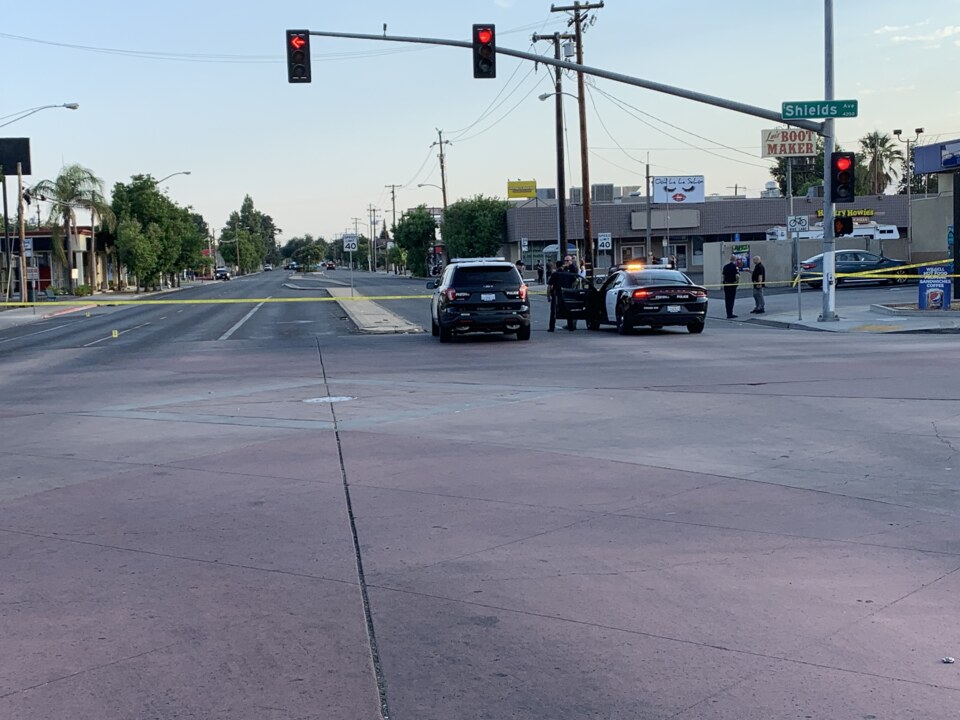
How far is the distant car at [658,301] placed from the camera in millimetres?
26172

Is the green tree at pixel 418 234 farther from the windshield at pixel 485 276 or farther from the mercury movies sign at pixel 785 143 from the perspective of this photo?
the windshield at pixel 485 276

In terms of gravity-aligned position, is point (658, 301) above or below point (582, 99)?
below

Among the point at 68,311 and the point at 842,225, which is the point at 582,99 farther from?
the point at 68,311

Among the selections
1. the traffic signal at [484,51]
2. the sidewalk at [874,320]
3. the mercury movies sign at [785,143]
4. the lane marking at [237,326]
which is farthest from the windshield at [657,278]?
the mercury movies sign at [785,143]

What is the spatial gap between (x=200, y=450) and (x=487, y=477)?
3366 millimetres

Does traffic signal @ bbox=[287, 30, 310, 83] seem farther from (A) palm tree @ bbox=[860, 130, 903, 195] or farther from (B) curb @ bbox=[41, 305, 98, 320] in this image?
(A) palm tree @ bbox=[860, 130, 903, 195]

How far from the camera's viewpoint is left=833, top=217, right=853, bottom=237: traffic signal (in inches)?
1100

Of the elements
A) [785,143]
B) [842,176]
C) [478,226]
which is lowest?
[842,176]

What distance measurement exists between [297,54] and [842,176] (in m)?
13.5

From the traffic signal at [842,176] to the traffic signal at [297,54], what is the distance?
1308cm

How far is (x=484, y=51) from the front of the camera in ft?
79.1

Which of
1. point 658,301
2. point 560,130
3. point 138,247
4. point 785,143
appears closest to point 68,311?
point 560,130

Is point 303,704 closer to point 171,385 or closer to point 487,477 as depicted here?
point 487,477

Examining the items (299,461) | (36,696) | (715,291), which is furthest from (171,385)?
(715,291)
